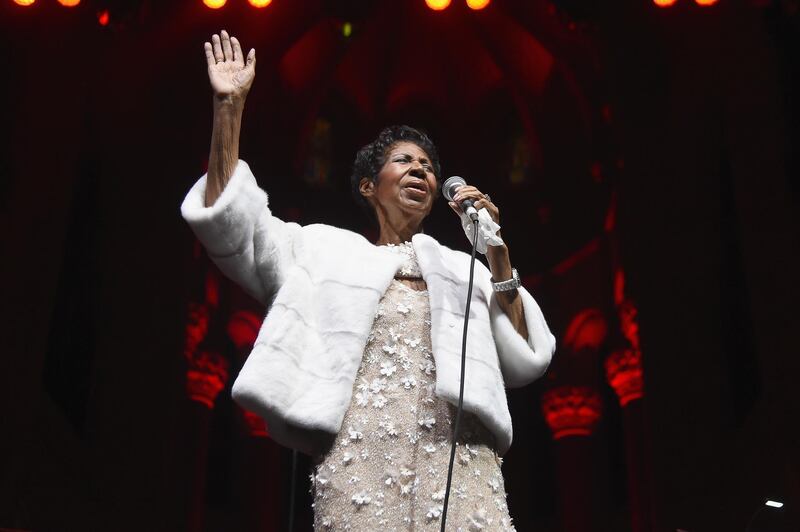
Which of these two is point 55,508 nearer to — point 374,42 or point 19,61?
point 19,61

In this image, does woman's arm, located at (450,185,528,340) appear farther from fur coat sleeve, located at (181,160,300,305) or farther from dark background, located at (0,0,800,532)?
dark background, located at (0,0,800,532)

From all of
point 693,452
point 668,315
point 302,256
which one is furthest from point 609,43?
point 302,256

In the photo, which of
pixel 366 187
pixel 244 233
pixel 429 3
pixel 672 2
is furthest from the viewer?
pixel 429 3

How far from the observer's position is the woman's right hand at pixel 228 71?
6.43 feet

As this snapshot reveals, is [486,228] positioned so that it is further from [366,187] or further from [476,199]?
[366,187]

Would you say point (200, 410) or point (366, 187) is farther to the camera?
point (200, 410)

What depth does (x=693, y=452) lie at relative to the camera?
607 centimetres

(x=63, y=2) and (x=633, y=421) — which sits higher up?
(x=63, y=2)

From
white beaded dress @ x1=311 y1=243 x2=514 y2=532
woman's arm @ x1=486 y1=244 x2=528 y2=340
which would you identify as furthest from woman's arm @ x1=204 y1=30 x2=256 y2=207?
woman's arm @ x1=486 y1=244 x2=528 y2=340

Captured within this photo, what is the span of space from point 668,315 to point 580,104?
147 inches

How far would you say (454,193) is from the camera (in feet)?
6.86

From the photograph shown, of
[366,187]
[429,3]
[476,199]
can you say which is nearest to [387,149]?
[366,187]

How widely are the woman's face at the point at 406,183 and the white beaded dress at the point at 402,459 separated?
0.41 metres

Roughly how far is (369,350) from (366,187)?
615mm
